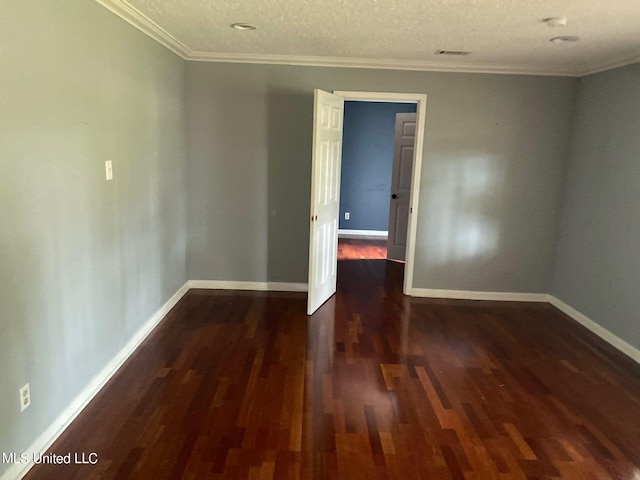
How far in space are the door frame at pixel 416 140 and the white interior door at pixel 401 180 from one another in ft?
4.43

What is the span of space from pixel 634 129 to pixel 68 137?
4.04 m

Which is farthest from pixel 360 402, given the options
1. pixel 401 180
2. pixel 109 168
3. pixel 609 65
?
pixel 401 180

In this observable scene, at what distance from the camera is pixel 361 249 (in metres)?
7.05

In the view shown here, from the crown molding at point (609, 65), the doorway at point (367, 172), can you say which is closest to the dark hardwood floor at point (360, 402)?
the crown molding at point (609, 65)

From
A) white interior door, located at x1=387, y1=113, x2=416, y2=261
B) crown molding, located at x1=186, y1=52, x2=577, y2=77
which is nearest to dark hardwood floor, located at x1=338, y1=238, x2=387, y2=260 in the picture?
white interior door, located at x1=387, y1=113, x2=416, y2=261

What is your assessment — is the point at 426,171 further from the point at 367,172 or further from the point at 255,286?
the point at 367,172

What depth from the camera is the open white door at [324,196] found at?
4.02 m

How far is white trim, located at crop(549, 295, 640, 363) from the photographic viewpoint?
368cm

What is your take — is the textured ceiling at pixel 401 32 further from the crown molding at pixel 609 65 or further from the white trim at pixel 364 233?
the white trim at pixel 364 233

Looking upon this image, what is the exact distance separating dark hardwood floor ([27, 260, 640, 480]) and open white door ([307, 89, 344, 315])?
Result: 343mm

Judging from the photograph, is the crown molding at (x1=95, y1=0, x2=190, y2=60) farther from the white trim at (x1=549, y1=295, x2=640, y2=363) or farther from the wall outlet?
the white trim at (x1=549, y1=295, x2=640, y2=363)

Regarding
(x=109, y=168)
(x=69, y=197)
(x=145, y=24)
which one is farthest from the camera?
(x=145, y=24)

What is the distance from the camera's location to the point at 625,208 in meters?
3.83

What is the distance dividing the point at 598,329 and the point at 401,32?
300cm
